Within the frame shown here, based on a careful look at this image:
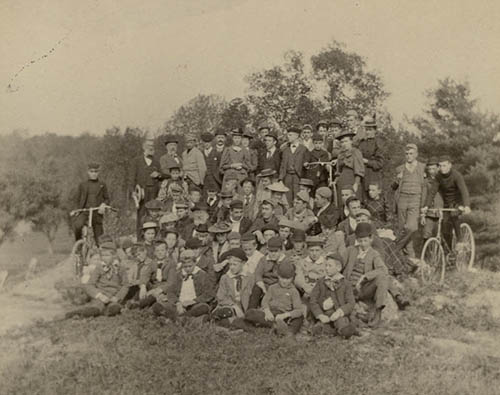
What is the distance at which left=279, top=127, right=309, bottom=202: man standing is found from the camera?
10195mm

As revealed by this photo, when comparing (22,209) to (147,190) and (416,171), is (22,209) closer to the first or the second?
(147,190)

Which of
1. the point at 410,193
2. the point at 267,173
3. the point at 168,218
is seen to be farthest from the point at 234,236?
the point at 410,193

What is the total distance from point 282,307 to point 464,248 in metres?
3.85

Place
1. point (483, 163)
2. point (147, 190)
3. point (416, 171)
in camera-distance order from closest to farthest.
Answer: point (416, 171)
point (147, 190)
point (483, 163)

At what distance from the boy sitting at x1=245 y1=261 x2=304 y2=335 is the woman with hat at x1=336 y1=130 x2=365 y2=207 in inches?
113

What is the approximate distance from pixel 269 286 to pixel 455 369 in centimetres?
242

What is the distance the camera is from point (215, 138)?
37.2 feet

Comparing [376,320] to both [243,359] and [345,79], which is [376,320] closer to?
[243,359]

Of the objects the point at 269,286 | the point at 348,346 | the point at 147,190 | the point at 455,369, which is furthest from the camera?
the point at 147,190

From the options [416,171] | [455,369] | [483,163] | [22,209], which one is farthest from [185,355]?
[22,209]

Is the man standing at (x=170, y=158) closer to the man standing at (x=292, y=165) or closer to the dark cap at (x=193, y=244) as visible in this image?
the man standing at (x=292, y=165)

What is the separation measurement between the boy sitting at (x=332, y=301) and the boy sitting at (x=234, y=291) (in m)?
0.89

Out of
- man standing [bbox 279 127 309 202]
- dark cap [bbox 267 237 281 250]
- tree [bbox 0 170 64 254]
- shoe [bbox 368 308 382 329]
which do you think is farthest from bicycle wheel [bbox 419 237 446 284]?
tree [bbox 0 170 64 254]

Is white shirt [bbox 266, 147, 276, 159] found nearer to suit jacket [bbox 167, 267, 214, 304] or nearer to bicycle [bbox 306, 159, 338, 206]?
bicycle [bbox 306, 159, 338, 206]
